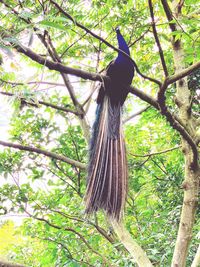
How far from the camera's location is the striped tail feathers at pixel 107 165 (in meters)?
1.78

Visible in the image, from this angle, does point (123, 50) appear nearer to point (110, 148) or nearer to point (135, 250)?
point (110, 148)

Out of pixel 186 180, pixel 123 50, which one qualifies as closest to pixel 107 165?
pixel 186 180

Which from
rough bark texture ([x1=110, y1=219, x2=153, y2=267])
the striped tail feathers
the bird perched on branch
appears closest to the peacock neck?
the bird perched on branch

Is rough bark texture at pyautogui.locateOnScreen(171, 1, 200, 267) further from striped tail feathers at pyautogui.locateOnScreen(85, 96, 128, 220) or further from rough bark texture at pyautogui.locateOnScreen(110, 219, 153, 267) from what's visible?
striped tail feathers at pyautogui.locateOnScreen(85, 96, 128, 220)

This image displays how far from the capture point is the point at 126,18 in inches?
89.6

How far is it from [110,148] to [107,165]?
0.30 feet

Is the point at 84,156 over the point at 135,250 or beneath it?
over

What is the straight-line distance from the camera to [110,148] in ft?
6.49

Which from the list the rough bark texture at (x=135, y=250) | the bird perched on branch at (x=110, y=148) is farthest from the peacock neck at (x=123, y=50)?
the rough bark texture at (x=135, y=250)

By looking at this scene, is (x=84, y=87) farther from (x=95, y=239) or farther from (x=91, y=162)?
(x=95, y=239)

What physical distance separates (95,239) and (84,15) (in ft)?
4.36

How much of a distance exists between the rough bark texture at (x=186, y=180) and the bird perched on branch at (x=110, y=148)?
0.29m

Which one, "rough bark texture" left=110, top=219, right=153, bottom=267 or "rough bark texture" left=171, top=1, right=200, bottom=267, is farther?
"rough bark texture" left=110, top=219, right=153, bottom=267

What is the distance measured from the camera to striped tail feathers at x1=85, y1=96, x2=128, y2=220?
1.78 m
